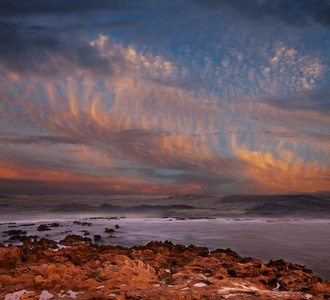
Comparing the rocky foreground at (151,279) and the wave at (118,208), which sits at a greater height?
the wave at (118,208)

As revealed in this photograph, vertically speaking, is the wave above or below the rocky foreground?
above

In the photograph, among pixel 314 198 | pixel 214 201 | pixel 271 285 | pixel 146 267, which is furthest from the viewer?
pixel 214 201

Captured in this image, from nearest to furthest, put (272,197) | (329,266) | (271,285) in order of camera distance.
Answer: (271,285) < (329,266) < (272,197)

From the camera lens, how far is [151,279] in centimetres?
524

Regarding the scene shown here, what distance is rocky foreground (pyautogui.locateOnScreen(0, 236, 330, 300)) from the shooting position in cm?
437

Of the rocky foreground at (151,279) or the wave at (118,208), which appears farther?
the wave at (118,208)

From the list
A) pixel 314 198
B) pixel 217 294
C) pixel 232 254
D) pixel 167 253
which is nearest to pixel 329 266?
pixel 232 254

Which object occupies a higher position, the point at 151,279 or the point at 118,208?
the point at 118,208

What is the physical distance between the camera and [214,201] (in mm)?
55781

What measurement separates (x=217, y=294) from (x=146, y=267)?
6.46ft

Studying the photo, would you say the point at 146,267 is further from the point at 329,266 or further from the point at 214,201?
the point at 214,201

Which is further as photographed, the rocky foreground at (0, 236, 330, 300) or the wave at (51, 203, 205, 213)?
the wave at (51, 203, 205, 213)

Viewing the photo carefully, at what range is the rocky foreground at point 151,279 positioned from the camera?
14.3ft

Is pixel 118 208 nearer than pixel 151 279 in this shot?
No
